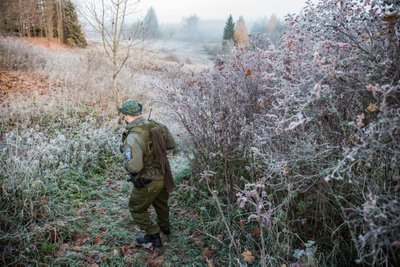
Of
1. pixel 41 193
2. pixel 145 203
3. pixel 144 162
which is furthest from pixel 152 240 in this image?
pixel 41 193

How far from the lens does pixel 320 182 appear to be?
3.14 meters

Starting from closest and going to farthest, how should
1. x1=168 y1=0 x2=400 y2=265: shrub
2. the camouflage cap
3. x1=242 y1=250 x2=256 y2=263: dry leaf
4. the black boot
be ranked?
1. x1=168 y1=0 x2=400 y2=265: shrub
2. x1=242 y1=250 x2=256 y2=263: dry leaf
3. the camouflage cap
4. the black boot

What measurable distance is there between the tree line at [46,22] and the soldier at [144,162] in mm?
18571

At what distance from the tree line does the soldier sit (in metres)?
18.6

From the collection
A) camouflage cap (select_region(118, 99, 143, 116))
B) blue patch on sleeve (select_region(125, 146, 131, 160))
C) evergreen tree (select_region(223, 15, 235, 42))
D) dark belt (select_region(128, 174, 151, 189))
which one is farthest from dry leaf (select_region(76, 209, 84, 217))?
evergreen tree (select_region(223, 15, 235, 42))

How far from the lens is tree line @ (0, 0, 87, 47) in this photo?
20359 mm

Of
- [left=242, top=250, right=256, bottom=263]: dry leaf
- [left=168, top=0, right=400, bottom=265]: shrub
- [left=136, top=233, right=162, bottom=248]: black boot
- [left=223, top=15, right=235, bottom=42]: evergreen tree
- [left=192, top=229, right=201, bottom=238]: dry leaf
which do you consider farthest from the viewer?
[left=223, top=15, right=235, bottom=42]: evergreen tree

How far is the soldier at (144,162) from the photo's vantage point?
380 centimetres

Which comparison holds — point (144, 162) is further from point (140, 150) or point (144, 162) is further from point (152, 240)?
point (152, 240)

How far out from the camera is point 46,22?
2398 cm

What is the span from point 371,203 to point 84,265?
330 centimetres

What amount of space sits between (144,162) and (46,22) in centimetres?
2477

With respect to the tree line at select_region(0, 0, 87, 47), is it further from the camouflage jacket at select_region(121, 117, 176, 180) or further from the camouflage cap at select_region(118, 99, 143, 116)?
the camouflage jacket at select_region(121, 117, 176, 180)

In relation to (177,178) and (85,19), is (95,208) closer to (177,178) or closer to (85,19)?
(177,178)
